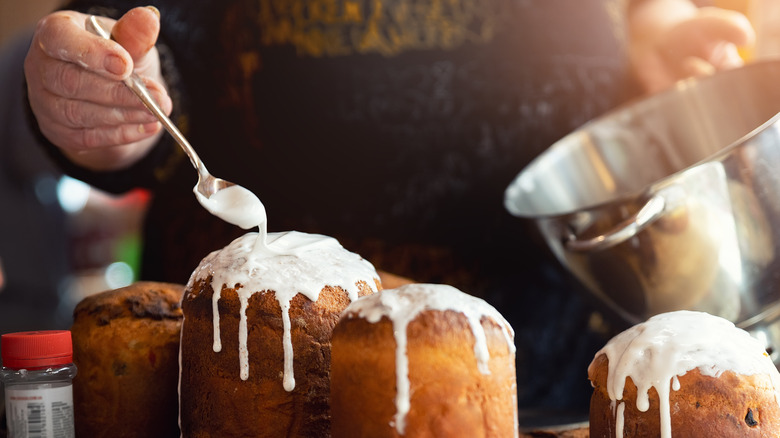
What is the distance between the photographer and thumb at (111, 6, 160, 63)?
81cm

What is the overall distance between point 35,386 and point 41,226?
7.65ft

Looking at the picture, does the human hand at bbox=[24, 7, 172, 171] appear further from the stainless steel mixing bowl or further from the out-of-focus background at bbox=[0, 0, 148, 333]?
the out-of-focus background at bbox=[0, 0, 148, 333]

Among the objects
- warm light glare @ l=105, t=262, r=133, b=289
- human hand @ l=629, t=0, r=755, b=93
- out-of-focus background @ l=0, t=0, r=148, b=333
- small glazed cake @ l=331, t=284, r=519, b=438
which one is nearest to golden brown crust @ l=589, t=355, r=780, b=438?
small glazed cake @ l=331, t=284, r=519, b=438

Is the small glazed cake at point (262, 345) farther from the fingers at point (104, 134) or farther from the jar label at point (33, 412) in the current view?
the fingers at point (104, 134)

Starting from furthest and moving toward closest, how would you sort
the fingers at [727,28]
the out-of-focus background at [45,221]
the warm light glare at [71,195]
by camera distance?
the warm light glare at [71,195] → the out-of-focus background at [45,221] → the fingers at [727,28]

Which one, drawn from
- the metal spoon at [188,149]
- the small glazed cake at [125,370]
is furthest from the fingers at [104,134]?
the small glazed cake at [125,370]

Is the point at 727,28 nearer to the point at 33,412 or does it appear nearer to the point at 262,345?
the point at 262,345

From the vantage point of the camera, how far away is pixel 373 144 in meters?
1.29

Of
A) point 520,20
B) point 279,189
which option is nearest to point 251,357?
point 279,189

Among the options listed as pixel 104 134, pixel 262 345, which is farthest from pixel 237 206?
pixel 104 134

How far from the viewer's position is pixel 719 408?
0.70 meters

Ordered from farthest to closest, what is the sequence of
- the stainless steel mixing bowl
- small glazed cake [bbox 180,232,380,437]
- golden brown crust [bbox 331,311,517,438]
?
the stainless steel mixing bowl < small glazed cake [bbox 180,232,380,437] < golden brown crust [bbox 331,311,517,438]

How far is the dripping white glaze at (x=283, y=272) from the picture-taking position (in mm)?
745

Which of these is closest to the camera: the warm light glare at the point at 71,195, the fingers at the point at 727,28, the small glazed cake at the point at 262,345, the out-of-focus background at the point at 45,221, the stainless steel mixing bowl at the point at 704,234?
the small glazed cake at the point at 262,345
